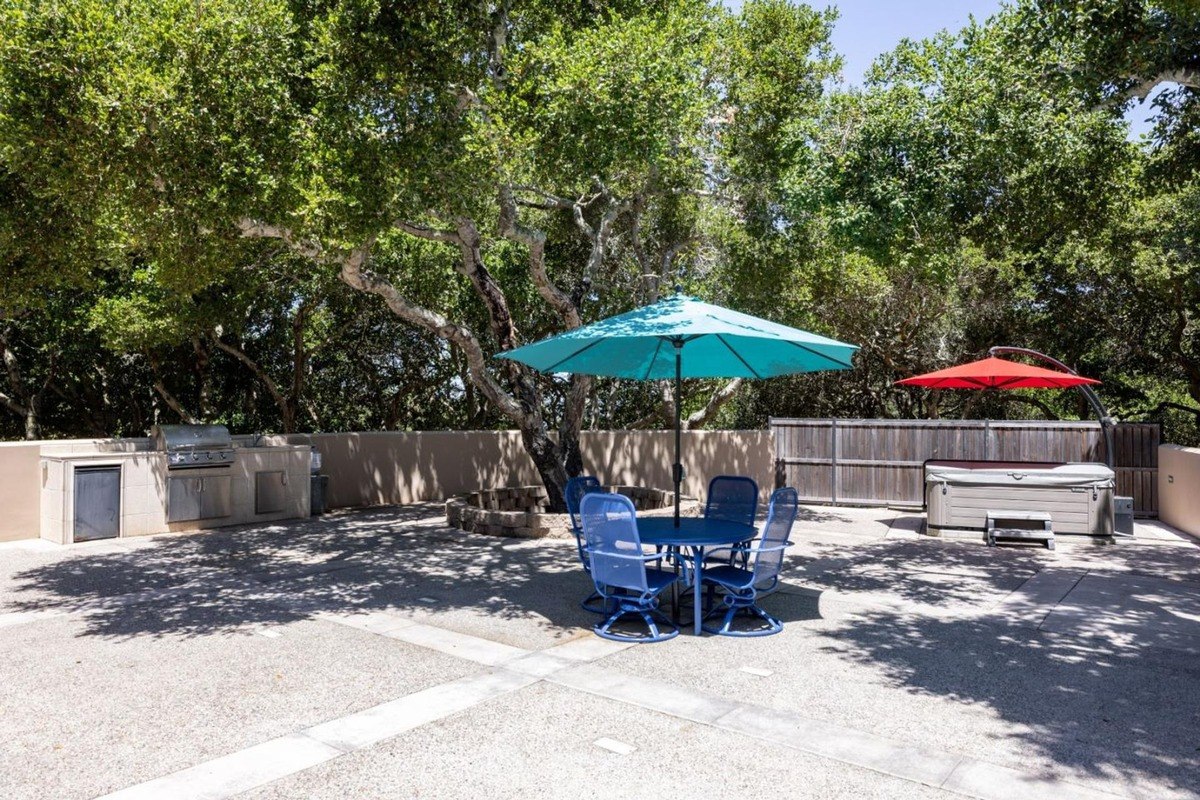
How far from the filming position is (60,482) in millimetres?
9984

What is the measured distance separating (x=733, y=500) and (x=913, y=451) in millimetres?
7286

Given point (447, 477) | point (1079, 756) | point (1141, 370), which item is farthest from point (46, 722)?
point (1141, 370)

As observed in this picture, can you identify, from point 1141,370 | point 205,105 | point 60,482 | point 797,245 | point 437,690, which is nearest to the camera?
point 437,690

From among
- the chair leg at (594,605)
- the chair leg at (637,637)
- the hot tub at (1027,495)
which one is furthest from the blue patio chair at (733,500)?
the hot tub at (1027,495)

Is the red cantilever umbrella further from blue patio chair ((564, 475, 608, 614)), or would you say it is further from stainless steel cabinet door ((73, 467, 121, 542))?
stainless steel cabinet door ((73, 467, 121, 542))

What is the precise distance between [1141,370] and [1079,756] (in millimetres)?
17359

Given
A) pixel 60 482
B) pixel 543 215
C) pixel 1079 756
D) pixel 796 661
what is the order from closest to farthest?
pixel 1079 756 < pixel 796 661 < pixel 60 482 < pixel 543 215

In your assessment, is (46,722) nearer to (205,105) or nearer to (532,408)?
(205,105)

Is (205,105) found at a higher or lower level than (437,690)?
higher

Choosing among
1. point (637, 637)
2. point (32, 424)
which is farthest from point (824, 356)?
point (32, 424)

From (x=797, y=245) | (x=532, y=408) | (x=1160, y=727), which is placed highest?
(x=797, y=245)

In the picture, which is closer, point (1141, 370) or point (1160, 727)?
point (1160, 727)

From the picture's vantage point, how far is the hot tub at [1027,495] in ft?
34.7

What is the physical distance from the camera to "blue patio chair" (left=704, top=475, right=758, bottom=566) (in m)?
7.77
